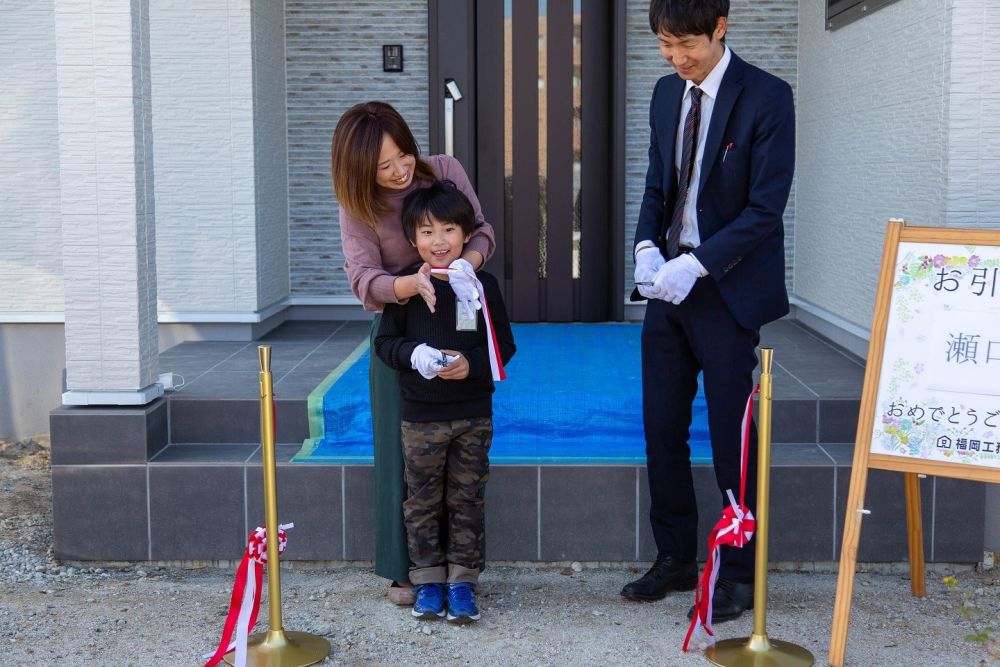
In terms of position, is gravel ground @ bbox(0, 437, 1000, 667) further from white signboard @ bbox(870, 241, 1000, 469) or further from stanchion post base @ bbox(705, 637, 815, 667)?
white signboard @ bbox(870, 241, 1000, 469)

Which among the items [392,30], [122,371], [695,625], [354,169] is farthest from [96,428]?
[392,30]

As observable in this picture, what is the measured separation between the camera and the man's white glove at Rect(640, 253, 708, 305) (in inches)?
122

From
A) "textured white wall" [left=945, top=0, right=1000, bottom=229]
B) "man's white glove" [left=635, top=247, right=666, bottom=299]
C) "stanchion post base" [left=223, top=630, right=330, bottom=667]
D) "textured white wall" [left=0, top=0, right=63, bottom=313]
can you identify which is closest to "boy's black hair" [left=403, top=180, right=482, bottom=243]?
"man's white glove" [left=635, top=247, right=666, bottom=299]

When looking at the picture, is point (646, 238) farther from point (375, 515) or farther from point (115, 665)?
point (115, 665)

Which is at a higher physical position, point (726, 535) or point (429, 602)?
point (726, 535)

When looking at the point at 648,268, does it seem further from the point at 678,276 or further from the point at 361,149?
the point at 361,149

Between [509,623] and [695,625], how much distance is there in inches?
20.7

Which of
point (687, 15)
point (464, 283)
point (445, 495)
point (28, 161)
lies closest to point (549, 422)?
point (445, 495)

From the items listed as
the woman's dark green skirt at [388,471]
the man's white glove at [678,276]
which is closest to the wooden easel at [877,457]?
the man's white glove at [678,276]

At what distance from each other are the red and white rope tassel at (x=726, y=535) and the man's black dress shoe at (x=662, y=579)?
292 millimetres

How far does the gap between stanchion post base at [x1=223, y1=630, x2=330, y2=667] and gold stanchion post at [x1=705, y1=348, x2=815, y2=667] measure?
3.33 ft

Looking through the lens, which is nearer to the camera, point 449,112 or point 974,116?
point 974,116

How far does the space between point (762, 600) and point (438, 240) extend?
1.23 m

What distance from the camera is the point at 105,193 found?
383cm
